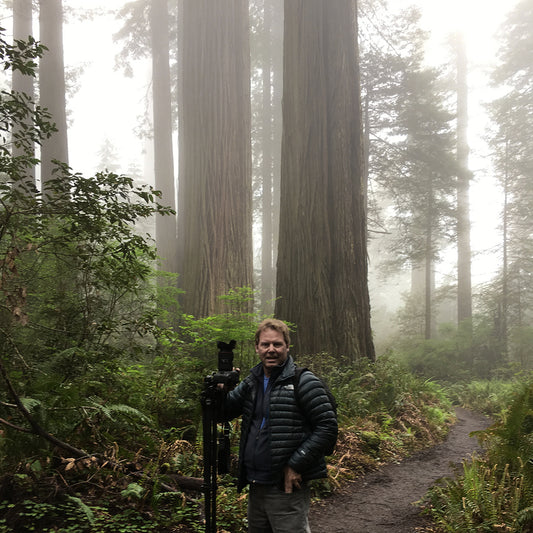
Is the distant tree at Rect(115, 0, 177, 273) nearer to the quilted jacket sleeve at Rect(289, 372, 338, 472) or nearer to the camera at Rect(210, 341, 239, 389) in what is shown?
the camera at Rect(210, 341, 239, 389)

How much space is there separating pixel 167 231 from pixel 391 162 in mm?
9886

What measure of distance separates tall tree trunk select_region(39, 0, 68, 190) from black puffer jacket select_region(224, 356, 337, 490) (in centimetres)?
1178

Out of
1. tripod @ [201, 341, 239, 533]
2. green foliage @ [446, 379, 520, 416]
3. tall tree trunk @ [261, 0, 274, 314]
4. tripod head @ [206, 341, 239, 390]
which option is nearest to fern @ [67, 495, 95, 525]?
tripod @ [201, 341, 239, 533]

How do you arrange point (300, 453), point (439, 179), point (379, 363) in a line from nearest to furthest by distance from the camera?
point (300, 453), point (379, 363), point (439, 179)

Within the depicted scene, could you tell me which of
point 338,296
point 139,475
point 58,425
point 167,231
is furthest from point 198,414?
A: point 167,231

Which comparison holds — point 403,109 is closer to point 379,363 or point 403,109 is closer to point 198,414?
point 379,363

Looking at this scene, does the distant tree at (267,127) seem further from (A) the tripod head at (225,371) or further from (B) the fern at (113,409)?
(A) the tripod head at (225,371)

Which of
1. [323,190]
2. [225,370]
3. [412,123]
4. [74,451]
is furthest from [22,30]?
[225,370]

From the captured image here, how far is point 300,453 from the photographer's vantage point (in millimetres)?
2846

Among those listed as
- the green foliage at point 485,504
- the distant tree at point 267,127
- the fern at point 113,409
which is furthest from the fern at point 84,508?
the distant tree at point 267,127

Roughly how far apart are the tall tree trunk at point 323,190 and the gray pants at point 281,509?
5.85 metres

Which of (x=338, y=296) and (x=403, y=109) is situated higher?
(x=403, y=109)

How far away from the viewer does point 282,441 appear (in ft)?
9.54

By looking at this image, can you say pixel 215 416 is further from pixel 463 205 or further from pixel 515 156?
pixel 463 205
